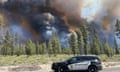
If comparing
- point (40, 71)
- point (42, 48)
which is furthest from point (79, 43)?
point (40, 71)

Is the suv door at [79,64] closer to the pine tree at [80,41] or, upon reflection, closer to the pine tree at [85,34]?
the pine tree at [85,34]

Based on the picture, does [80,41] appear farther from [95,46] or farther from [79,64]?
[79,64]

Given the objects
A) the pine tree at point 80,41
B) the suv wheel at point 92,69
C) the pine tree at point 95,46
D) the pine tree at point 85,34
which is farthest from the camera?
the pine tree at point 95,46

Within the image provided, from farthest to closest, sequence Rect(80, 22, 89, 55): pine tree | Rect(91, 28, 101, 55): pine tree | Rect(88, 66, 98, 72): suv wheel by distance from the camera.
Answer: Rect(91, 28, 101, 55): pine tree
Rect(80, 22, 89, 55): pine tree
Rect(88, 66, 98, 72): suv wheel

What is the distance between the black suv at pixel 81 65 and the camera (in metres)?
35.3

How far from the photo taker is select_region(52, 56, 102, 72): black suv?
116 ft

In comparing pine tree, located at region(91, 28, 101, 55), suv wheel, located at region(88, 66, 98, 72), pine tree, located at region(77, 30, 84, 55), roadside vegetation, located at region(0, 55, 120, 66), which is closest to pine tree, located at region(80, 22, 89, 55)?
pine tree, located at region(77, 30, 84, 55)

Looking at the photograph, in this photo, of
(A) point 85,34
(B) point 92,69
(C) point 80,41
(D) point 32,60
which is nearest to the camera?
(B) point 92,69

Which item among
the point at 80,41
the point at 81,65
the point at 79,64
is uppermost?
the point at 80,41

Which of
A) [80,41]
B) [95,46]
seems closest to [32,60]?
[80,41]

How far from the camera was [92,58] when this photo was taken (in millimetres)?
35750

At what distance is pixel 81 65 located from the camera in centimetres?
3566

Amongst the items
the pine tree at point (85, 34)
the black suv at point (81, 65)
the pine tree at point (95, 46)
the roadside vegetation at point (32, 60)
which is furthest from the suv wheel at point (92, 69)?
the pine tree at point (95, 46)

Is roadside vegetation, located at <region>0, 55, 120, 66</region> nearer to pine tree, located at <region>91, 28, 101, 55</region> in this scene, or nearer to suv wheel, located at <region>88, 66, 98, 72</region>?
suv wheel, located at <region>88, 66, 98, 72</region>
